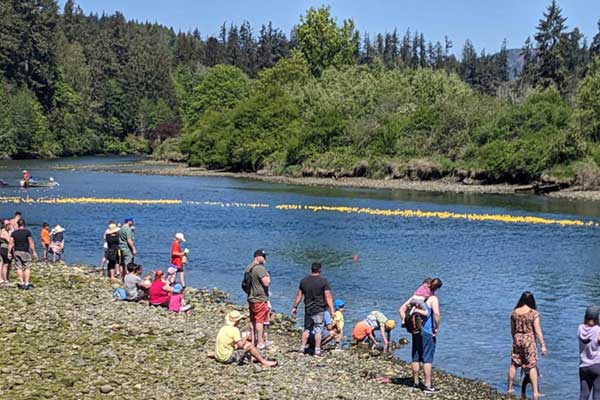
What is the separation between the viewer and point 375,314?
22234 millimetres

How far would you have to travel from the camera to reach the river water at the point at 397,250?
24.2 m

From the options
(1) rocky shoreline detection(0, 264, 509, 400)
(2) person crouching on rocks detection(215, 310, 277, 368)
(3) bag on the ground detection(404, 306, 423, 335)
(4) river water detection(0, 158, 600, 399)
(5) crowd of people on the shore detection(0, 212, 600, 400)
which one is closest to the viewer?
(1) rocky shoreline detection(0, 264, 509, 400)

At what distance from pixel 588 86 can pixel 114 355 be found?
2811 inches

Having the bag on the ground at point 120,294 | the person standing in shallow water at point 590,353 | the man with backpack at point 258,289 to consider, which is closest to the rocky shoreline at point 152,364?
the man with backpack at point 258,289

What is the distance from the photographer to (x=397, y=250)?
4225 cm

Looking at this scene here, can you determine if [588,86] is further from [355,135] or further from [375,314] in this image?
[375,314]

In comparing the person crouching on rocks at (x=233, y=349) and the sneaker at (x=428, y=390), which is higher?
the person crouching on rocks at (x=233, y=349)

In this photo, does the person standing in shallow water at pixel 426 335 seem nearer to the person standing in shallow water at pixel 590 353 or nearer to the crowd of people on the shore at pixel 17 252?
the person standing in shallow water at pixel 590 353

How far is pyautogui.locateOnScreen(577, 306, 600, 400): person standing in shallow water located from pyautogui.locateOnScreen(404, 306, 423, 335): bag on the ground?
3112 millimetres

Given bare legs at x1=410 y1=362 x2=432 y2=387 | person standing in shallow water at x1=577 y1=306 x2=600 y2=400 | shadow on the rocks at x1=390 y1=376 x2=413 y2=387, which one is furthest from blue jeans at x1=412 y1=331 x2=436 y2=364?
person standing in shallow water at x1=577 y1=306 x2=600 y2=400

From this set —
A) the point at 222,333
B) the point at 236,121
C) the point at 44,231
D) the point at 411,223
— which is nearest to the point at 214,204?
the point at 411,223

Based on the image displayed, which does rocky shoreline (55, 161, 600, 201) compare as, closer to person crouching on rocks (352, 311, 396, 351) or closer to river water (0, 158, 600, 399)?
river water (0, 158, 600, 399)

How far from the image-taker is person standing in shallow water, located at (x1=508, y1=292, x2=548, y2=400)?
16.0 metres

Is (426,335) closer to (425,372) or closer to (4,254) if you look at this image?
(425,372)
